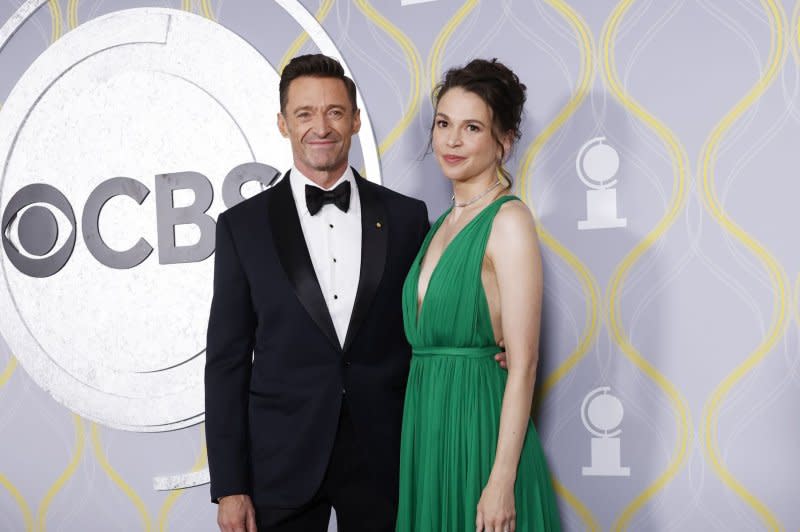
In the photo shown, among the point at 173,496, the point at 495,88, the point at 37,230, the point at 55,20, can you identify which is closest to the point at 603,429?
the point at 495,88

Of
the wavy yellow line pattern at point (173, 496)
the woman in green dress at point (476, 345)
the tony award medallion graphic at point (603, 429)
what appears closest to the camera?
the woman in green dress at point (476, 345)

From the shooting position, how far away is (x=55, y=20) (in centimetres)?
278

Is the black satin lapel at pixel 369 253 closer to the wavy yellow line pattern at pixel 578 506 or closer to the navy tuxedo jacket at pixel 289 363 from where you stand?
the navy tuxedo jacket at pixel 289 363

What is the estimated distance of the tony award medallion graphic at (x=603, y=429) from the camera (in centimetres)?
209

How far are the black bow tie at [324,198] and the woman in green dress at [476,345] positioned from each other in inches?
8.9

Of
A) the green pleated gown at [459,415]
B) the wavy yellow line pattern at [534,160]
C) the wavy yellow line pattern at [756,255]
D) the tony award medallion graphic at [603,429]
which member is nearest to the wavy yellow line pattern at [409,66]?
the wavy yellow line pattern at [534,160]

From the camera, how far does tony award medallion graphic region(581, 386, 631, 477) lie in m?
2.09

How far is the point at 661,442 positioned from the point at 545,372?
0.34 metres

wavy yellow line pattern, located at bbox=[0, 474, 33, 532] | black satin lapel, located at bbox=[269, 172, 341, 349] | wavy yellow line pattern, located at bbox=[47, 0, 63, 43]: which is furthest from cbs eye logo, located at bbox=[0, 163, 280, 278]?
wavy yellow line pattern, located at bbox=[0, 474, 33, 532]

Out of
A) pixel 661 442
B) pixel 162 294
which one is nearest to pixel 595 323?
pixel 661 442

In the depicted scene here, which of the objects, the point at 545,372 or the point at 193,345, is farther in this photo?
the point at 193,345

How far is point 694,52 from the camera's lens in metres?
2.02

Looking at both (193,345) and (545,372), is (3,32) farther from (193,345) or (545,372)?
(545,372)

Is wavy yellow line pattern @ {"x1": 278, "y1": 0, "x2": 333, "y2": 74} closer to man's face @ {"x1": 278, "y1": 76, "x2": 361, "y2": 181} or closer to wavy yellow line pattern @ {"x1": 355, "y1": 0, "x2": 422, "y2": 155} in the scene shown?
wavy yellow line pattern @ {"x1": 355, "y1": 0, "x2": 422, "y2": 155}
